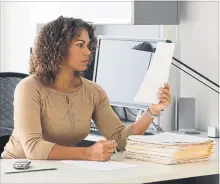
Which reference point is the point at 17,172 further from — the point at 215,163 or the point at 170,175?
the point at 215,163

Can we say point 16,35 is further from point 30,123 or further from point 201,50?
point 30,123

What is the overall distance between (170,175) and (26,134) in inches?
23.2

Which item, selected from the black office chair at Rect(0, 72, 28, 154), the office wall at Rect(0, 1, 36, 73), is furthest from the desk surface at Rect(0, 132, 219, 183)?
the office wall at Rect(0, 1, 36, 73)

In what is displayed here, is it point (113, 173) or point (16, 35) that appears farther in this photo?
point (16, 35)

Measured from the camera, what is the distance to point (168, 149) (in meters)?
2.20

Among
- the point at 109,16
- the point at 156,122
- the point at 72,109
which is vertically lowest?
the point at 156,122

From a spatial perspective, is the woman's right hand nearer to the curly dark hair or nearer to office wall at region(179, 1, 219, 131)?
the curly dark hair

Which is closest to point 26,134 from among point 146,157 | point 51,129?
point 51,129

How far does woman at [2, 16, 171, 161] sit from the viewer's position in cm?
230

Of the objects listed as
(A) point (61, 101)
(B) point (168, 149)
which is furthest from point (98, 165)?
(A) point (61, 101)

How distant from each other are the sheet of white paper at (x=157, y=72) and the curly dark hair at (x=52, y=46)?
370 mm

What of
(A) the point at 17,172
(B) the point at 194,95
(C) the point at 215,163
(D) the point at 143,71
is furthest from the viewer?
(B) the point at 194,95

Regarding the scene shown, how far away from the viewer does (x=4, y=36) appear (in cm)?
448

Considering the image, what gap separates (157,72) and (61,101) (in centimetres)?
41
